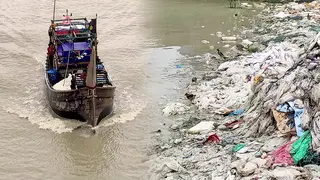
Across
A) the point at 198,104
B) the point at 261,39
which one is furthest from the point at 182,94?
the point at 261,39

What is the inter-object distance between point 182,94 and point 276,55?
11.3 ft

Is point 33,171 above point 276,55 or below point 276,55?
below

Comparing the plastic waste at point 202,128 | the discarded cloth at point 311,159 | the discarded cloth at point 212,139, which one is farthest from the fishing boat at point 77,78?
the discarded cloth at point 311,159

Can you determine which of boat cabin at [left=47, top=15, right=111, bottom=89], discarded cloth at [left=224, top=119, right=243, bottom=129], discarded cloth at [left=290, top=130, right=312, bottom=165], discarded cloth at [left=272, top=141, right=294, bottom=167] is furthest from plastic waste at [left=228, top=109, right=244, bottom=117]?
boat cabin at [left=47, top=15, right=111, bottom=89]

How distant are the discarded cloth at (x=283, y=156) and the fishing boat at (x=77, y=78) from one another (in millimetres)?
5383

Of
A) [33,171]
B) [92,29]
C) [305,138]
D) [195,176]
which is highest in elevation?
[92,29]

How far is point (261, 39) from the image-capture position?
20.6 metres

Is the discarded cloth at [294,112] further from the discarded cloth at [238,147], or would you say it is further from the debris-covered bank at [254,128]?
the discarded cloth at [238,147]

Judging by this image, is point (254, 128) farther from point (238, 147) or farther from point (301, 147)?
point (301, 147)

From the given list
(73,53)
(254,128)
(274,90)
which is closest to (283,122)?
(254,128)

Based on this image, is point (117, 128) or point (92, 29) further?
point (92, 29)

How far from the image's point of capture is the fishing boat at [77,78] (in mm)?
12125

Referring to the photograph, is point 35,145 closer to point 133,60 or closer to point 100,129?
point 100,129

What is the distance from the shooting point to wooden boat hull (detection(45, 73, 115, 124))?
479 inches
